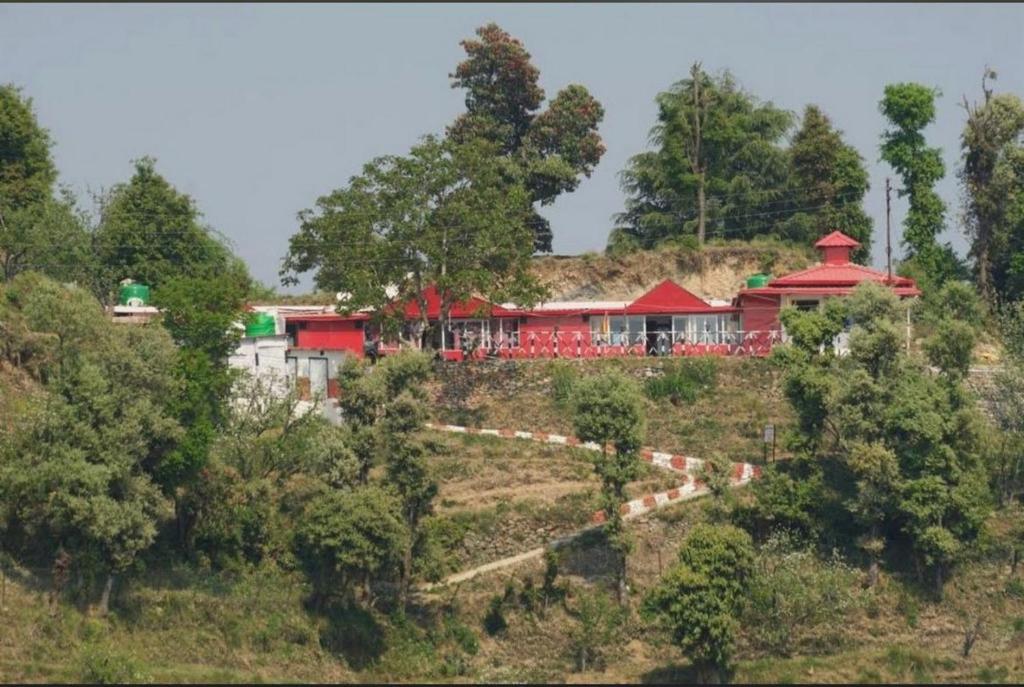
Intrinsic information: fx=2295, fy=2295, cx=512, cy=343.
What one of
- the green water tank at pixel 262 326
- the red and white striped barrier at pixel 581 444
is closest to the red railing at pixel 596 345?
the green water tank at pixel 262 326

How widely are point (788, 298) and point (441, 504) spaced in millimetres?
19765

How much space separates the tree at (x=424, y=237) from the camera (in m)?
79.0

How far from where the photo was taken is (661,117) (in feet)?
320

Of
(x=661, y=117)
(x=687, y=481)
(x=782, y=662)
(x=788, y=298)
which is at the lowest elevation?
(x=782, y=662)

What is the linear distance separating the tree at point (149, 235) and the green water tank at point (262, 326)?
313 inches

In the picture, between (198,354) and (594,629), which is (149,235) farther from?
(594,629)

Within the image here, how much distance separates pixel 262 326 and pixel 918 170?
2936 centimetres

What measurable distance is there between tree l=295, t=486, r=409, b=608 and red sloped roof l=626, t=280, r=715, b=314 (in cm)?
2308

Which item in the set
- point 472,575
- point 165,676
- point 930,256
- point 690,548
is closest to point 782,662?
point 690,548

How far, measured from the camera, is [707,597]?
60562 mm

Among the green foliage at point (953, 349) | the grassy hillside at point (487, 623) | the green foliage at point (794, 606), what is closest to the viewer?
the grassy hillside at point (487, 623)

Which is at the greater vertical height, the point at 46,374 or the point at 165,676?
the point at 46,374

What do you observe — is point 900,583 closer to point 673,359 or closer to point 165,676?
point 673,359

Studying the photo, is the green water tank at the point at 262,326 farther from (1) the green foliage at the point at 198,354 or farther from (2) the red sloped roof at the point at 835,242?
(2) the red sloped roof at the point at 835,242
